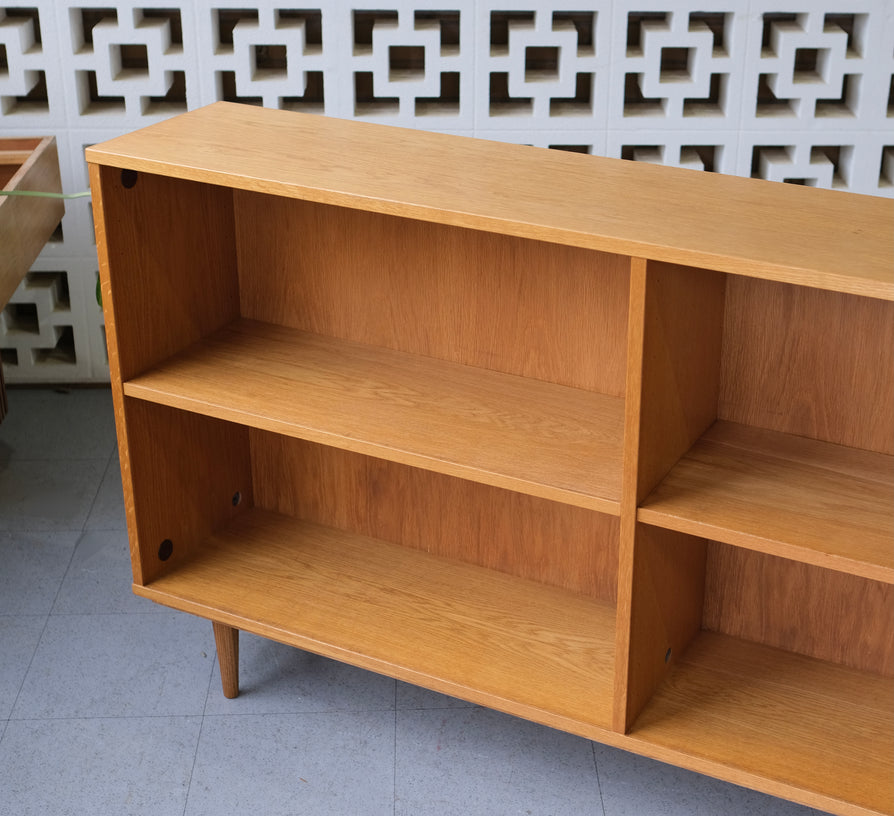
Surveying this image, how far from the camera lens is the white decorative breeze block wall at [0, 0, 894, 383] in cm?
371

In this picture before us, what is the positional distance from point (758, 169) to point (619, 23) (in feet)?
2.41

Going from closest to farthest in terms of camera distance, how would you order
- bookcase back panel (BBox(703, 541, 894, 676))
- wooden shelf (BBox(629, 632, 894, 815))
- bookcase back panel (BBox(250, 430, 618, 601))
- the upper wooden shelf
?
the upper wooden shelf
wooden shelf (BBox(629, 632, 894, 815))
bookcase back panel (BBox(703, 541, 894, 676))
bookcase back panel (BBox(250, 430, 618, 601))

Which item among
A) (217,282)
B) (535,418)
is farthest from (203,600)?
(535,418)

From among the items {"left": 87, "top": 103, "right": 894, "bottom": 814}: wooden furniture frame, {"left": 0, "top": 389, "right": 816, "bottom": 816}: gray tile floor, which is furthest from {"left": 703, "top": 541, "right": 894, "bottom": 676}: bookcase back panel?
{"left": 0, "top": 389, "right": 816, "bottom": 816}: gray tile floor

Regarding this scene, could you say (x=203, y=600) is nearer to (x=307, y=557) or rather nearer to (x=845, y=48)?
(x=307, y=557)

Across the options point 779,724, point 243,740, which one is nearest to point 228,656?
point 243,740

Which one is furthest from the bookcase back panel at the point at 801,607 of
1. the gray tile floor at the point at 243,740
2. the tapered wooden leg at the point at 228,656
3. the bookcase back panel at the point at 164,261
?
the bookcase back panel at the point at 164,261

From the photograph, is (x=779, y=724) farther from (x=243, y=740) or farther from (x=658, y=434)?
(x=243, y=740)

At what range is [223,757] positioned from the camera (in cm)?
260

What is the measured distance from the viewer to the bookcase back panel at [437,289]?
225cm

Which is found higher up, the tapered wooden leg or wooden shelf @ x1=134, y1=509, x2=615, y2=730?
wooden shelf @ x1=134, y1=509, x2=615, y2=730

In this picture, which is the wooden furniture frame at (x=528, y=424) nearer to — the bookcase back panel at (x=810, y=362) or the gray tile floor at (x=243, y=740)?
the bookcase back panel at (x=810, y=362)

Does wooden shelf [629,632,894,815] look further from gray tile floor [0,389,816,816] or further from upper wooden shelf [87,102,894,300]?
upper wooden shelf [87,102,894,300]

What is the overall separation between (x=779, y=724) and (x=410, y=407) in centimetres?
90
